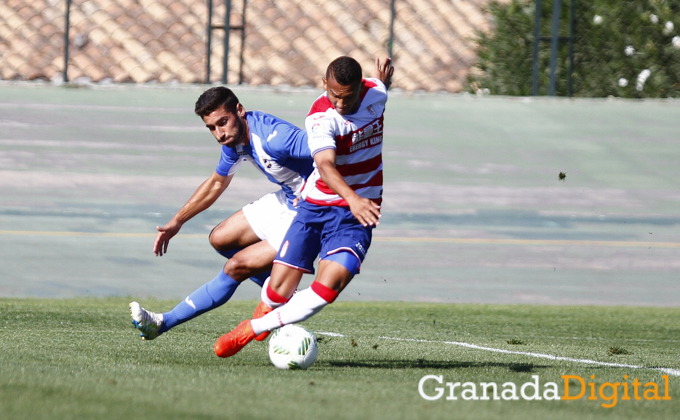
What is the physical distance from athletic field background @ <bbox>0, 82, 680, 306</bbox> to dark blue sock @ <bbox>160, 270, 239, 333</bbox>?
15.8ft

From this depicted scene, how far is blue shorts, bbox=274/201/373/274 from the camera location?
5599 mm

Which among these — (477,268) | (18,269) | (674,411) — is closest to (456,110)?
(477,268)

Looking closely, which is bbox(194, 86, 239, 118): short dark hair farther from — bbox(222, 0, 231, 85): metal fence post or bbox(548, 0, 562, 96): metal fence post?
bbox(548, 0, 562, 96): metal fence post

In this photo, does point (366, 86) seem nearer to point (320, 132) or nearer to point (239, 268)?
point (320, 132)

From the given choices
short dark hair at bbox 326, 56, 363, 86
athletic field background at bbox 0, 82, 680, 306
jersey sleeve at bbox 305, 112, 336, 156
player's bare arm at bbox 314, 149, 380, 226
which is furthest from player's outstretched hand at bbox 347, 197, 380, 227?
athletic field background at bbox 0, 82, 680, 306

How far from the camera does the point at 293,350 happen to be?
5.52 metres

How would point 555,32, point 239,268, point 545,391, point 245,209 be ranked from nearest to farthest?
1. point 545,391
2. point 239,268
3. point 245,209
4. point 555,32

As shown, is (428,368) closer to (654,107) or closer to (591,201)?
(591,201)

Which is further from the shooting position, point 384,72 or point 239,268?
point 239,268

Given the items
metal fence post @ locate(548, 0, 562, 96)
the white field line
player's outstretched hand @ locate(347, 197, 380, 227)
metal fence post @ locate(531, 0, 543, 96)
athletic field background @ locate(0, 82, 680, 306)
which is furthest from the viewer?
metal fence post @ locate(531, 0, 543, 96)

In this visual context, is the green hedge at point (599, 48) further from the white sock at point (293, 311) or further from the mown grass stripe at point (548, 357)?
the white sock at point (293, 311)

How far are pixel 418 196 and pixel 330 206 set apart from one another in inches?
376

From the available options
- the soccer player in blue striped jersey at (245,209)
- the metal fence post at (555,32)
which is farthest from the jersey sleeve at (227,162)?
the metal fence post at (555,32)

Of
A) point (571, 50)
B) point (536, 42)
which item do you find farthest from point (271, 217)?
point (571, 50)
